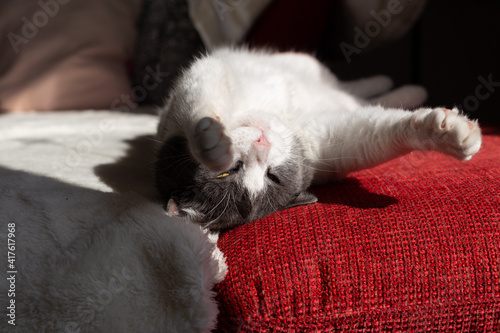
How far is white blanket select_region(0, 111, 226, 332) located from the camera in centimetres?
67

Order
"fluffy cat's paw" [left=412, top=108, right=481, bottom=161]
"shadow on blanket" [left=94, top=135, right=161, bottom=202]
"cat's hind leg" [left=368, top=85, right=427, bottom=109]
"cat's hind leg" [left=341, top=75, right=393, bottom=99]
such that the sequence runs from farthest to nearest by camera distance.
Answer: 1. "cat's hind leg" [left=341, top=75, right=393, bottom=99]
2. "cat's hind leg" [left=368, top=85, right=427, bottom=109]
3. "shadow on blanket" [left=94, top=135, right=161, bottom=202]
4. "fluffy cat's paw" [left=412, top=108, right=481, bottom=161]

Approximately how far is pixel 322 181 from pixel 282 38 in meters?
0.83

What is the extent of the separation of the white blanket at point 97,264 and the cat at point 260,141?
15 cm

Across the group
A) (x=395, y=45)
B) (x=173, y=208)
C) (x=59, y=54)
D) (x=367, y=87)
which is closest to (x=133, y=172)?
(x=173, y=208)

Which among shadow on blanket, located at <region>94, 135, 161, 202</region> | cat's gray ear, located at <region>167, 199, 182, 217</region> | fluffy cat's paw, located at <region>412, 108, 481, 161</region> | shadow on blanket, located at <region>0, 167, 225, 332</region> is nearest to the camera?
shadow on blanket, located at <region>0, 167, 225, 332</region>

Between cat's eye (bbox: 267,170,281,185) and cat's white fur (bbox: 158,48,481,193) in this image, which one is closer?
cat's white fur (bbox: 158,48,481,193)

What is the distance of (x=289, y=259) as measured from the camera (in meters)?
0.76

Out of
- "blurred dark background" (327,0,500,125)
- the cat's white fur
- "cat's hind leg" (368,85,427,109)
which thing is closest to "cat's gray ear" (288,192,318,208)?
the cat's white fur

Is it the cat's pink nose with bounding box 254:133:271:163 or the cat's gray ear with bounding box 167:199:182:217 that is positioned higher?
the cat's pink nose with bounding box 254:133:271:163

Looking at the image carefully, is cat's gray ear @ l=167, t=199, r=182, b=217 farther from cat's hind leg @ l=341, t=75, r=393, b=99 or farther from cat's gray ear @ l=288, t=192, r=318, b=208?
cat's hind leg @ l=341, t=75, r=393, b=99

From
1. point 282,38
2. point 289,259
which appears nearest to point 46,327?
point 289,259

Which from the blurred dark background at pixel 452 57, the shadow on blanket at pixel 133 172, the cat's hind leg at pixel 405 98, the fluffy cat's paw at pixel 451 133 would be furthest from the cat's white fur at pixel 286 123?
the blurred dark background at pixel 452 57

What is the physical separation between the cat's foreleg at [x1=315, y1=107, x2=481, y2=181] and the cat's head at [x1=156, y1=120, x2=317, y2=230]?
6.5 inches

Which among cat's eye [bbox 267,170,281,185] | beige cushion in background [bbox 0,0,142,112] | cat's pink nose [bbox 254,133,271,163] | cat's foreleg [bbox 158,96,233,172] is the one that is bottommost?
beige cushion in background [bbox 0,0,142,112]
